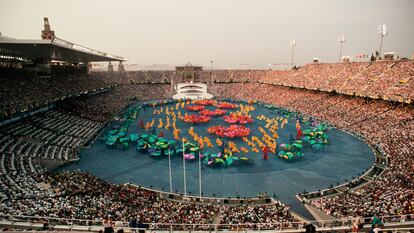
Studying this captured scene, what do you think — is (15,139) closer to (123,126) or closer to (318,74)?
(123,126)

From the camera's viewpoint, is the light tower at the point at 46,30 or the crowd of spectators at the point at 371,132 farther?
the light tower at the point at 46,30

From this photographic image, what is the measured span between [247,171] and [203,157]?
6572 mm

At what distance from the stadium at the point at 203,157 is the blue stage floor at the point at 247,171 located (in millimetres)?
201

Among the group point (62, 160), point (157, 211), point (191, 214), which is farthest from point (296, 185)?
point (62, 160)

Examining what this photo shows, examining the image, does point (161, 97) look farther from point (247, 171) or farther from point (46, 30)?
point (247, 171)

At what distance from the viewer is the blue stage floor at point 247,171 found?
26.2m

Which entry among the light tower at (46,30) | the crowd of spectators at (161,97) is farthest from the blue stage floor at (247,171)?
the light tower at (46,30)

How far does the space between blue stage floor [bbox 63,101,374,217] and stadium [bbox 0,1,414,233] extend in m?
0.20

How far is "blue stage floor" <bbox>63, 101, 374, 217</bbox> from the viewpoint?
Answer: 86.0ft

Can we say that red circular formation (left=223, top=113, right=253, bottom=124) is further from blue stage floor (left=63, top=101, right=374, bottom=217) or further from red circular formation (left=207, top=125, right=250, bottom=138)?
blue stage floor (left=63, top=101, right=374, bottom=217)

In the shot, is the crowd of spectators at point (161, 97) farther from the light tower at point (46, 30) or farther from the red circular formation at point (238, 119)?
the light tower at point (46, 30)

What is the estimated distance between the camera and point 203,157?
3409 cm

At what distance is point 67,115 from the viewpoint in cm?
4494

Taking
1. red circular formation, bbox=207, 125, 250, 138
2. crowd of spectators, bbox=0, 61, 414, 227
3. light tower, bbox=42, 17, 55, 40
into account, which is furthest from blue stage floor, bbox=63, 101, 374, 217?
light tower, bbox=42, 17, 55, 40
